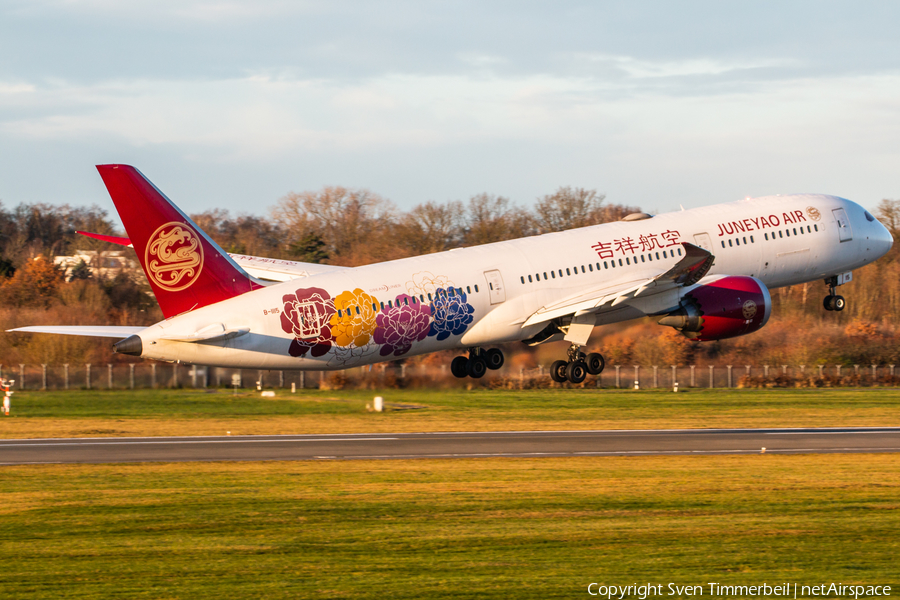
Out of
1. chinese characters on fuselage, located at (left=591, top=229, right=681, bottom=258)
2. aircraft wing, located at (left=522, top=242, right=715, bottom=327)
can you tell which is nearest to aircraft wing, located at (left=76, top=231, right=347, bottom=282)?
aircraft wing, located at (left=522, top=242, right=715, bottom=327)

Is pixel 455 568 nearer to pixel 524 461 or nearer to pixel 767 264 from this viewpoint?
pixel 524 461

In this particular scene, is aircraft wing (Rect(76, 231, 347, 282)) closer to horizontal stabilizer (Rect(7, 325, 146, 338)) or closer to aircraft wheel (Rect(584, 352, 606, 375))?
horizontal stabilizer (Rect(7, 325, 146, 338))

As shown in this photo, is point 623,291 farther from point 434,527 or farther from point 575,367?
point 434,527

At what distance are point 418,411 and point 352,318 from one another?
103 ft

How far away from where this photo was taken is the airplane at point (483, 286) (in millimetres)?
35531

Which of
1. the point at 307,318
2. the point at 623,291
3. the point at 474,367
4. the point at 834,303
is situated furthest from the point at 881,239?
the point at 307,318

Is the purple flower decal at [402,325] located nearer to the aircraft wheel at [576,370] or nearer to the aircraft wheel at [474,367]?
the aircraft wheel at [474,367]

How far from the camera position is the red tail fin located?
114ft

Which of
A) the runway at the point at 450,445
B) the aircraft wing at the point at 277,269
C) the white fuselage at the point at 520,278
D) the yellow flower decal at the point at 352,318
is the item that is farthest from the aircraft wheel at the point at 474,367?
the yellow flower decal at the point at 352,318

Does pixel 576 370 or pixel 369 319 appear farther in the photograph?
pixel 576 370

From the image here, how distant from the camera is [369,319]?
122 feet

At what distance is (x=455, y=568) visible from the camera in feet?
80.9

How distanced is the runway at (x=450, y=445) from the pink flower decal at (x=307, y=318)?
387 inches

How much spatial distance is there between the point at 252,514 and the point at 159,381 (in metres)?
46.6
